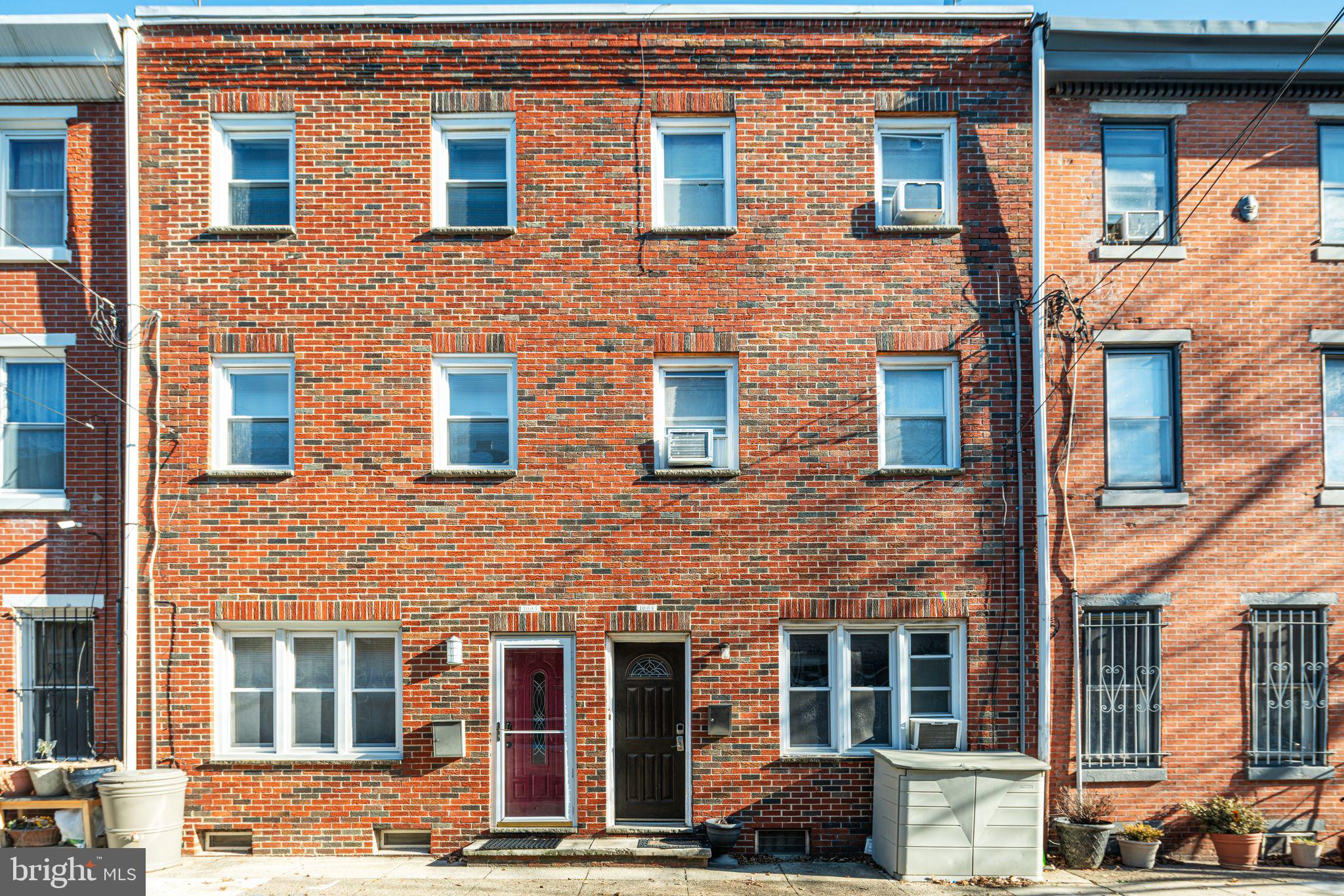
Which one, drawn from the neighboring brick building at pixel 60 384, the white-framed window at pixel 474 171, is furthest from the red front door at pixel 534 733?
the white-framed window at pixel 474 171

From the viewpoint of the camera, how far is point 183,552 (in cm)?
1119

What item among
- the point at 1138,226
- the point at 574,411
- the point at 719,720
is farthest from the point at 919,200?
the point at 719,720

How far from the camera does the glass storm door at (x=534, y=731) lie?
36.5ft

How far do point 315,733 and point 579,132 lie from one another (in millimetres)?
7785

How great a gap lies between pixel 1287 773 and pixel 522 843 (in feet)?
29.1

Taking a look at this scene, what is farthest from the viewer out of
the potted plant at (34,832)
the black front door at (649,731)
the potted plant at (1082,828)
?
the black front door at (649,731)

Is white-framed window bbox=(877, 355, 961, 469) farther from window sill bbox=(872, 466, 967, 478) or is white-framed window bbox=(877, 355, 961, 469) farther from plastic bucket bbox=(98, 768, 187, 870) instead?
plastic bucket bbox=(98, 768, 187, 870)

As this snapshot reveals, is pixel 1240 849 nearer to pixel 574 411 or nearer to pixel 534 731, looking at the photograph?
pixel 534 731

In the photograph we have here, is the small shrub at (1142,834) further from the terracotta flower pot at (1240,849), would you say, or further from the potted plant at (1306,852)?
the potted plant at (1306,852)

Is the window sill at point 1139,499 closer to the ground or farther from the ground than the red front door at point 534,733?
farther from the ground

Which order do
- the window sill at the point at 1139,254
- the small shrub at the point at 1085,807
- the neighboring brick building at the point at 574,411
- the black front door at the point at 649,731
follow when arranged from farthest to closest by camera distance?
the window sill at the point at 1139,254 → the black front door at the point at 649,731 → the neighboring brick building at the point at 574,411 → the small shrub at the point at 1085,807

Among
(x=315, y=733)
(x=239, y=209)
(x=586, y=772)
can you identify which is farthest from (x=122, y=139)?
(x=586, y=772)

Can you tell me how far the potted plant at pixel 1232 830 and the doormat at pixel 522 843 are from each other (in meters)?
7.29

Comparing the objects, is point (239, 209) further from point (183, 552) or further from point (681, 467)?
point (681, 467)
